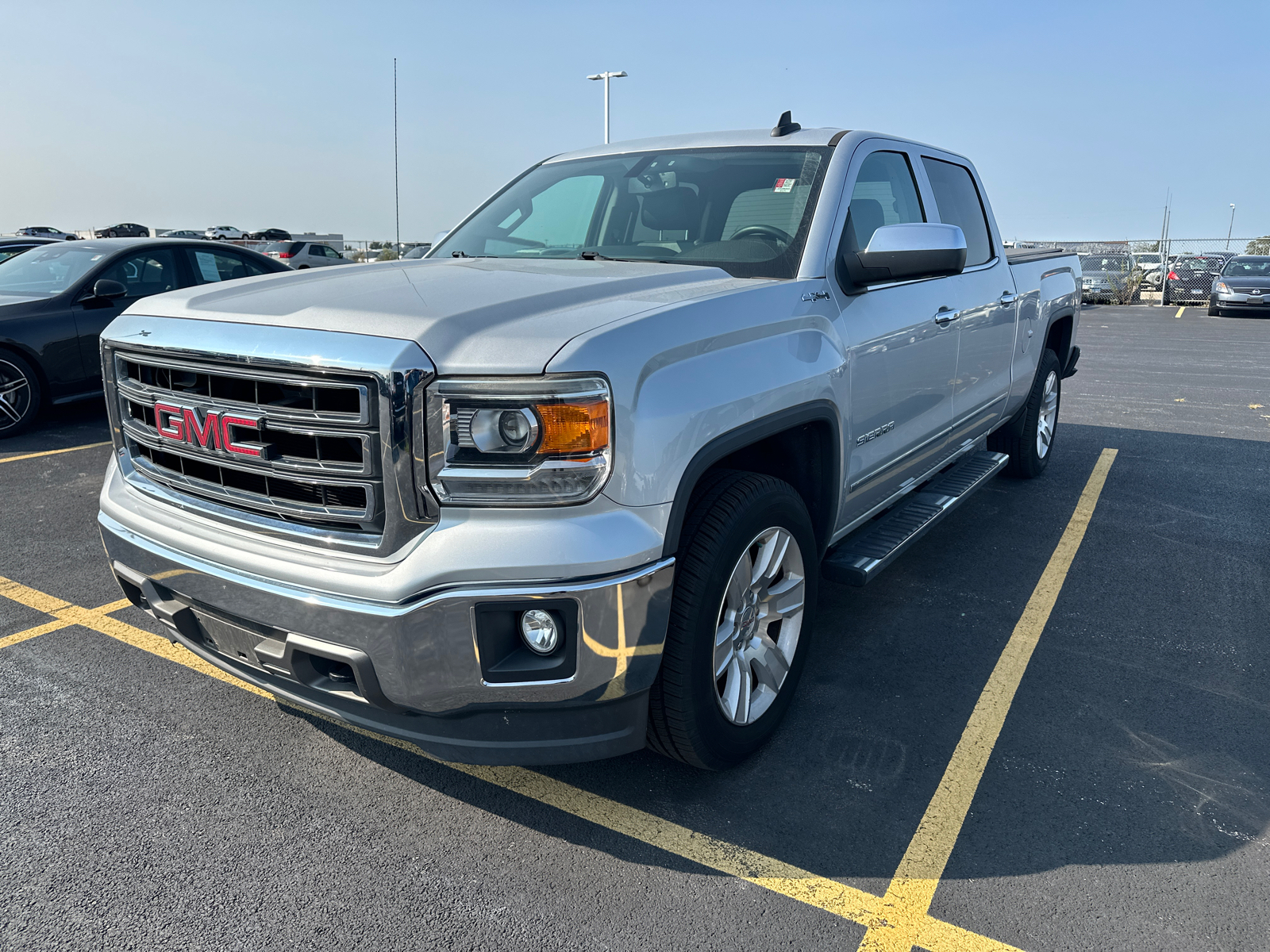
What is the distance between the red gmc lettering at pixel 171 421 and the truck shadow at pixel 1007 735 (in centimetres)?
116

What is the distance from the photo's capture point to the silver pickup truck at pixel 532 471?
85.4 inches

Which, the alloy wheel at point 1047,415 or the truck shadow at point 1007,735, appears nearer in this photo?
the truck shadow at point 1007,735

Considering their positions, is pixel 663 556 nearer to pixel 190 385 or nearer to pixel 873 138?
pixel 190 385

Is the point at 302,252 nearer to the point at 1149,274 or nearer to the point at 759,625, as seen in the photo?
the point at 1149,274

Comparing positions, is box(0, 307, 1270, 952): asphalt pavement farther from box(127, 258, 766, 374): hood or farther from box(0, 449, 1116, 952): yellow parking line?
box(127, 258, 766, 374): hood

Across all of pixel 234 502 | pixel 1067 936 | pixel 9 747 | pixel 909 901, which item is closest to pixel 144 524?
pixel 234 502

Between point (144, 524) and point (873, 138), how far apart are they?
3.13 meters

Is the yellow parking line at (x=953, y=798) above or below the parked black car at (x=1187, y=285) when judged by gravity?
below

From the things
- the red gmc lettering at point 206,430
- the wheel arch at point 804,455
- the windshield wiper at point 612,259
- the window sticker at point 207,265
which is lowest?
the wheel arch at point 804,455

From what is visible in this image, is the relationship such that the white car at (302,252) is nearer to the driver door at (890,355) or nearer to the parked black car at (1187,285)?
the parked black car at (1187,285)

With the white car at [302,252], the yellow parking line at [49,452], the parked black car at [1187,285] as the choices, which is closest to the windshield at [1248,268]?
the parked black car at [1187,285]

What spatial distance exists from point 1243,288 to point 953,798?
22.7 meters

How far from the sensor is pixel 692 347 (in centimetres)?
246

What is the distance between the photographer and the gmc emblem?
2.38 m
